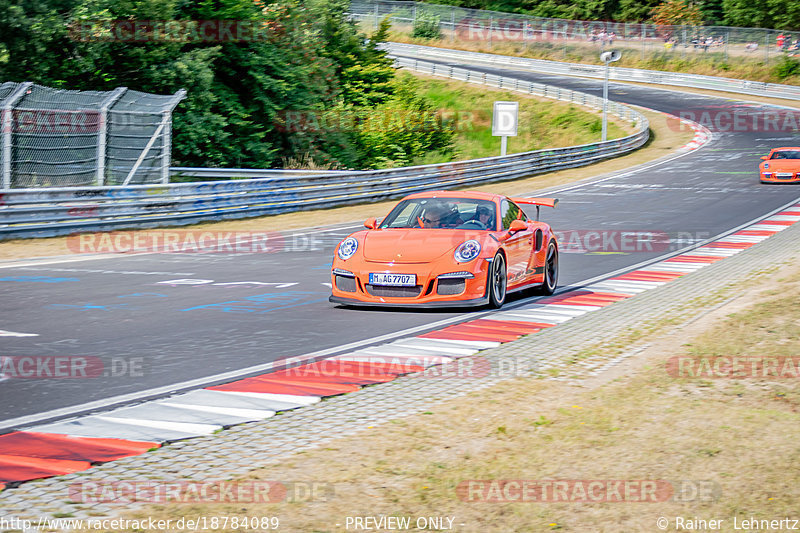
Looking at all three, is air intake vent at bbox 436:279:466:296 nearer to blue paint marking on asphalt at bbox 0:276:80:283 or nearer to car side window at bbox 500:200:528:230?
car side window at bbox 500:200:528:230

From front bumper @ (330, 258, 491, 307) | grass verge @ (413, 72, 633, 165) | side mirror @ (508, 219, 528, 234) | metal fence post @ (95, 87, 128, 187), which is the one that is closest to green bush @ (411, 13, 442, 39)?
grass verge @ (413, 72, 633, 165)

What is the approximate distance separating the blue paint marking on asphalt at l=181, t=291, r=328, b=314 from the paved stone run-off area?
3.32m

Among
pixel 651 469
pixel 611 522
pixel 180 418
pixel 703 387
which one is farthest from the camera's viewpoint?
pixel 703 387

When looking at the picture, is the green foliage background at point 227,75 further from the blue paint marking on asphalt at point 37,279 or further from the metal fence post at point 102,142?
the blue paint marking on asphalt at point 37,279

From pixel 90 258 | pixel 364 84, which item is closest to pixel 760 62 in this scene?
pixel 364 84

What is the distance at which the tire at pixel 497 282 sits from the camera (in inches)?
442

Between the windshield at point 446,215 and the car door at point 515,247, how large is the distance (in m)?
0.22

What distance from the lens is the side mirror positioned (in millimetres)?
11976

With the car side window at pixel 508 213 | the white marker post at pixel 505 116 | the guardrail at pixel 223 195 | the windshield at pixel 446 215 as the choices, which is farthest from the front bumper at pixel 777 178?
the windshield at pixel 446 215

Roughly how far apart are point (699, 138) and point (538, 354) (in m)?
44.5

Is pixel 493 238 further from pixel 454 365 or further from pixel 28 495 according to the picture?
pixel 28 495

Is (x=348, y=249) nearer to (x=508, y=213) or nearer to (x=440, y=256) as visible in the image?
(x=440, y=256)

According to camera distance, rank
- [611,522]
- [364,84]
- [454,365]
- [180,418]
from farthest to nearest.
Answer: [364,84] → [454,365] → [180,418] → [611,522]

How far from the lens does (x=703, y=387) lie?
23.5ft
